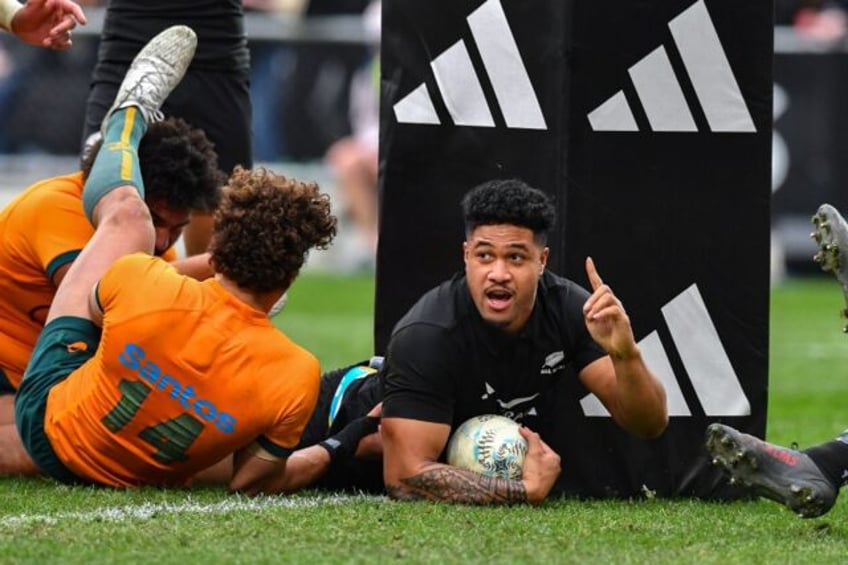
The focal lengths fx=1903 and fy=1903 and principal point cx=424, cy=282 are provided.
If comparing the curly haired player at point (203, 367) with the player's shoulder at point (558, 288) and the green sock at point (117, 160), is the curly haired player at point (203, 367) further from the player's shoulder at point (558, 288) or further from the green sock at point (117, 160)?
the player's shoulder at point (558, 288)

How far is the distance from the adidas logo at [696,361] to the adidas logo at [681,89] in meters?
0.58

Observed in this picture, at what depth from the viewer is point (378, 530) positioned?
17.7 ft

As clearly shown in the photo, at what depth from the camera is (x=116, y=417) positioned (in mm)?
6082

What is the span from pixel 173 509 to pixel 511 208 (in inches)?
54.9

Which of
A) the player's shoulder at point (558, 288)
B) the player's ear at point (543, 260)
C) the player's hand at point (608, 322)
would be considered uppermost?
the player's ear at point (543, 260)

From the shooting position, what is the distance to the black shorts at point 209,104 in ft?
25.3

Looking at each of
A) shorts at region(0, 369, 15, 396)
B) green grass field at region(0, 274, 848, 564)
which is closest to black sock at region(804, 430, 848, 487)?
green grass field at region(0, 274, 848, 564)

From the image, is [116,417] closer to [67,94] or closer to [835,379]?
[835,379]

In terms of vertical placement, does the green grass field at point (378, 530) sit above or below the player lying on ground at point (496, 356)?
below

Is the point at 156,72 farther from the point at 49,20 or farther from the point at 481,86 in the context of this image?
the point at 481,86

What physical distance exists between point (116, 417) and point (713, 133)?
222 centimetres

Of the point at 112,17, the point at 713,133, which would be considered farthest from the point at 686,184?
the point at 112,17

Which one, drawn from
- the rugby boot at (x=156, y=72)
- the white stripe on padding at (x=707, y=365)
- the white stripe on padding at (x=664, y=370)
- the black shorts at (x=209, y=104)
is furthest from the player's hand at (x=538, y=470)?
the black shorts at (x=209, y=104)

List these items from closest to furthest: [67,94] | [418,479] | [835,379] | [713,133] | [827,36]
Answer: [418,479] → [713,133] → [835,379] → [67,94] → [827,36]
